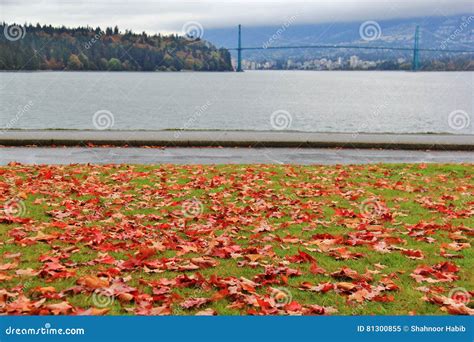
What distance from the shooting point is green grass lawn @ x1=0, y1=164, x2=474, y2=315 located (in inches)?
228

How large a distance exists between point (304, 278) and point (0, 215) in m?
5.50

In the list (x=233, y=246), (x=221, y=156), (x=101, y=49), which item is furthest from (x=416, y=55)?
(x=233, y=246)

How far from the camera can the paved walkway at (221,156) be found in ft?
60.8

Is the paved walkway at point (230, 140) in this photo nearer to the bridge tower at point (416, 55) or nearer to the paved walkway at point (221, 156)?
the paved walkway at point (221, 156)

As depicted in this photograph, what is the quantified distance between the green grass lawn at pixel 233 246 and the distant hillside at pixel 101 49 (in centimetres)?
13500

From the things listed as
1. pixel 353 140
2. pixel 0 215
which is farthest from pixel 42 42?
pixel 0 215

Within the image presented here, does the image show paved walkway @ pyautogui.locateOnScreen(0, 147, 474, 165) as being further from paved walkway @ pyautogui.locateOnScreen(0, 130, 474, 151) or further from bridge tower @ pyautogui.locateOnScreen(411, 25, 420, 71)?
bridge tower @ pyautogui.locateOnScreen(411, 25, 420, 71)

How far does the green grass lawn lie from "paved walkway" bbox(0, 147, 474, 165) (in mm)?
4800

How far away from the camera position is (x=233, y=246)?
7.69 meters

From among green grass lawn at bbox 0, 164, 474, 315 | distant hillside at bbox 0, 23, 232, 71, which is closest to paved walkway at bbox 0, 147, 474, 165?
green grass lawn at bbox 0, 164, 474, 315

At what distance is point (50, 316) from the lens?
509cm

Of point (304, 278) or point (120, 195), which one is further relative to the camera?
point (120, 195)

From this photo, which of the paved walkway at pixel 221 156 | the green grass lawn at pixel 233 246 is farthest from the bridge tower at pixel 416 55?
the green grass lawn at pixel 233 246

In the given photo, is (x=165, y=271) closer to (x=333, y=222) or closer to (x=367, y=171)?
(x=333, y=222)
